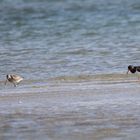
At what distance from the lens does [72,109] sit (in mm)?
11219

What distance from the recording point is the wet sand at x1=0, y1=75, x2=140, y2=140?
31.7 ft

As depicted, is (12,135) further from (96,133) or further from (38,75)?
(38,75)

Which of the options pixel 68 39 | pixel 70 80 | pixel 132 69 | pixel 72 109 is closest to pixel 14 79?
pixel 70 80

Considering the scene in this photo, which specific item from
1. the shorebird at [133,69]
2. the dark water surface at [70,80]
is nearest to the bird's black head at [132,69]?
the shorebird at [133,69]

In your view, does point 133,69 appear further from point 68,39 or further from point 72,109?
point 68,39

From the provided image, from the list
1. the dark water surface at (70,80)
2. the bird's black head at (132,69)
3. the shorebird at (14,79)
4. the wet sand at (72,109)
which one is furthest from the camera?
the bird's black head at (132,69)

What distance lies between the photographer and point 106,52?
1861cm

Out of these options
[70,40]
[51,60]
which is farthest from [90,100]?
[70,40]

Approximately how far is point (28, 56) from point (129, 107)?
291 inches

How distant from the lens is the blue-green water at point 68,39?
16422 millimetres

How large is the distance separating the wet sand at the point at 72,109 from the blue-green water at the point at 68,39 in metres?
1.61

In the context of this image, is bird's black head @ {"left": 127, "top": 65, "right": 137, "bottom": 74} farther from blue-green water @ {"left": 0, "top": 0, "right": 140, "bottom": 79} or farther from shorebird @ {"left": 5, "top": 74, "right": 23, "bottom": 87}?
shorebird @ {"left": 5, "top": 74, "right": 23, "bottom": 87}

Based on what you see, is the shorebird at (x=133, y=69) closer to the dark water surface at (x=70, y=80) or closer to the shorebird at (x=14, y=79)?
the dark water surface at (x=70, y=80)

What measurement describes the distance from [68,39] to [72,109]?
1189cm
